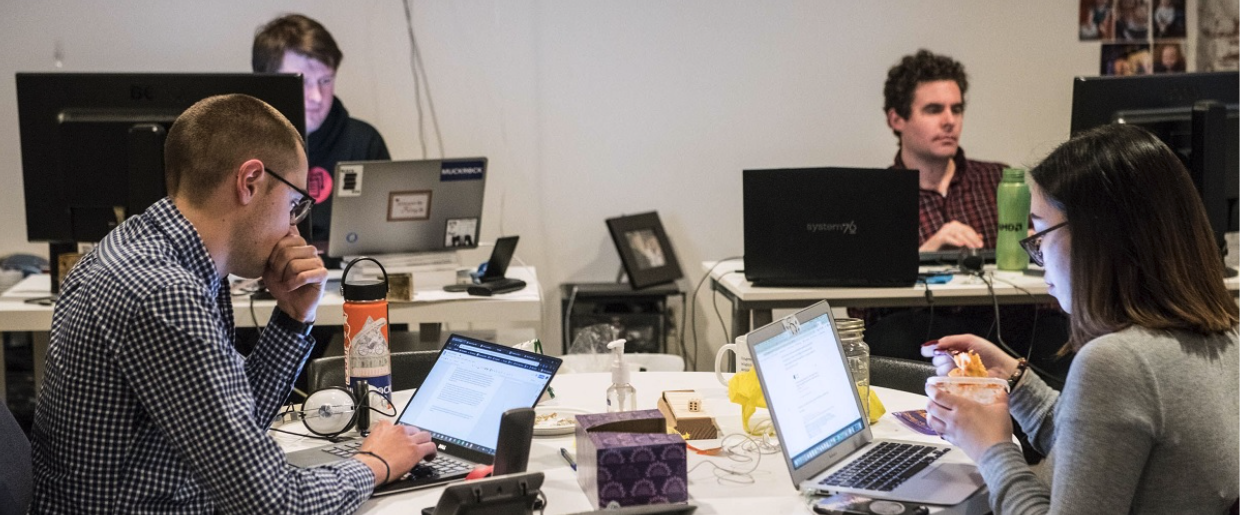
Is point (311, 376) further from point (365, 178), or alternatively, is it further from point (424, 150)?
point (424, 150)

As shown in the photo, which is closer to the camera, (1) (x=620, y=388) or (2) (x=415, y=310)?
(1) (x=620, y=388)

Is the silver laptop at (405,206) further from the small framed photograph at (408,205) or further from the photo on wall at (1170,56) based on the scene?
the photo on wall at (1170,56)

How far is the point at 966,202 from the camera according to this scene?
150 inches

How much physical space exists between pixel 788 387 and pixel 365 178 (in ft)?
5.78

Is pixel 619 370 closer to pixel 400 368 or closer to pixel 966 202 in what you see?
pixel 400 368

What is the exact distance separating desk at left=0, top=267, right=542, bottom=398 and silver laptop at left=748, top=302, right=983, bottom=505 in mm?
1449

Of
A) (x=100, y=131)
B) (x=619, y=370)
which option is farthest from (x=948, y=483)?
(x=100, y=131)

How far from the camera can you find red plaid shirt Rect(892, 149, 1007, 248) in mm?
3771

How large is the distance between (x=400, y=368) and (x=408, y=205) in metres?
0.85

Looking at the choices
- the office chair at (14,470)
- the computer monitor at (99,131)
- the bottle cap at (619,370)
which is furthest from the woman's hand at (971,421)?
the computer monitor at (99,131)

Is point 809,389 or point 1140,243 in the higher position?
point 1140,243

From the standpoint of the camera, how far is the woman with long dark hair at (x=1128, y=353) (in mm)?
1360

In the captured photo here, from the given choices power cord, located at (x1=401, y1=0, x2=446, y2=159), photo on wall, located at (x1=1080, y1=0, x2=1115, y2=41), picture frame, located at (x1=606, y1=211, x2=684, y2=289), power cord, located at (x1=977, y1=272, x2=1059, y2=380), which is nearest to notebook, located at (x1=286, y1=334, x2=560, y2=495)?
power cord, located at (x1=977, y1=272, x2=1059, y2=380)

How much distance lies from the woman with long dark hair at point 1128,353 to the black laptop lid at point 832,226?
134 cm
